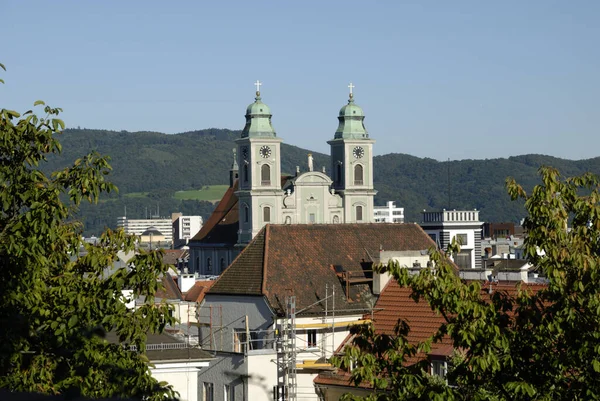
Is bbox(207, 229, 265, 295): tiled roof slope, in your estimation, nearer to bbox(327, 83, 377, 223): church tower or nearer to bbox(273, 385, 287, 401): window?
bbox(273, 385, 287, 401): window

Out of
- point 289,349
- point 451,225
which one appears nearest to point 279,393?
point 289,349

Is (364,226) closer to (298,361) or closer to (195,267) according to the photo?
(298,361)

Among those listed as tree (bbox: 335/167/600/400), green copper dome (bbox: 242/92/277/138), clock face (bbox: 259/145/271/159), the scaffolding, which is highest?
green copper dome (bbox: 242/92/277/138)

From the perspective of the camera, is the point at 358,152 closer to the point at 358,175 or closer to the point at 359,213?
the point at 358,175

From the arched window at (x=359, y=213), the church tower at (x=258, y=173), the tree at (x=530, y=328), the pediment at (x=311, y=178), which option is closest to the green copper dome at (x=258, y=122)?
the church tower at (x=258, y=173)

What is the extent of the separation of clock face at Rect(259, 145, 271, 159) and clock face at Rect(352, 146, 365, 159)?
25.8 ft

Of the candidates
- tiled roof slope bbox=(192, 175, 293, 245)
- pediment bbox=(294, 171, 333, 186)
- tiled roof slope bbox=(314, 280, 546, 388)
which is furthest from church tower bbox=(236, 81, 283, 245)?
tiled roof slope bbox=(314, 280, 546, 388)

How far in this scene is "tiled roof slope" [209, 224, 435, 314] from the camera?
1446 inches

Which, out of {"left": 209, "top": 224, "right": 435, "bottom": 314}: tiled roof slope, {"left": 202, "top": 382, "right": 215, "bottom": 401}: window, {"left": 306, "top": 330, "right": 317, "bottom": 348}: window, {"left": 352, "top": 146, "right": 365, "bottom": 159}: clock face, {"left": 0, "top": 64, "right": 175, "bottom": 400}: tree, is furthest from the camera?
{"left": 352, "top": 146, "right": 365, "bottom": 159}: clock face

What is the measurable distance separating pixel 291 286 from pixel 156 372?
11.9 meters

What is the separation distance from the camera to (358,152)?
4692 inches

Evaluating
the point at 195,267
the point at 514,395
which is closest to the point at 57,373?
the point at 514,395

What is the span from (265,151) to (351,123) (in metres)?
9.16

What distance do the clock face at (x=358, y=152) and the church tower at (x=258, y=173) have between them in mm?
7212
